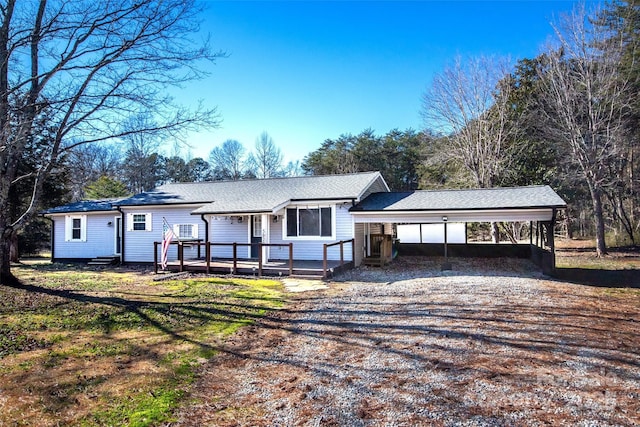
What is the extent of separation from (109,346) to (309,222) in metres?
9.38

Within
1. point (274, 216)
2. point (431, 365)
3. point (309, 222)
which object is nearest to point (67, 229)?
point (274, 216)

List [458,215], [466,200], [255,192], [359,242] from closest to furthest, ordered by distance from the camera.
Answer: [458,215]
[466,200]
[359,242]
[255,192]

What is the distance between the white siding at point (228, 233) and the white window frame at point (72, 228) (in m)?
7.03

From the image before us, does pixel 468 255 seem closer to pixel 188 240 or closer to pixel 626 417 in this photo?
pixel 188 240

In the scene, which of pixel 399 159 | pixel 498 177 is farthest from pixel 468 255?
pixel 399 159

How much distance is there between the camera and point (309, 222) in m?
14.1

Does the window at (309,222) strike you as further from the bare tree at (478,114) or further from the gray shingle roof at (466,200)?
the bare tree at (478,114)

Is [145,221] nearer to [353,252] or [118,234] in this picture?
[118,234]

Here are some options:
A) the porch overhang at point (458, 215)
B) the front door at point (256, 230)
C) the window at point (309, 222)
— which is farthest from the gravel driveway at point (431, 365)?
the front door at point (256, 230)

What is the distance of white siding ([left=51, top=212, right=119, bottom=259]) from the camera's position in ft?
57.1

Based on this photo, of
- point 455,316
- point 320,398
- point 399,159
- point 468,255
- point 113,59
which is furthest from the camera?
point 399,159

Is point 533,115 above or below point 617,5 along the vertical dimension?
below

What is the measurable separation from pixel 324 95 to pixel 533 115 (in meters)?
12.4

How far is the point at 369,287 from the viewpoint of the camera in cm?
991
